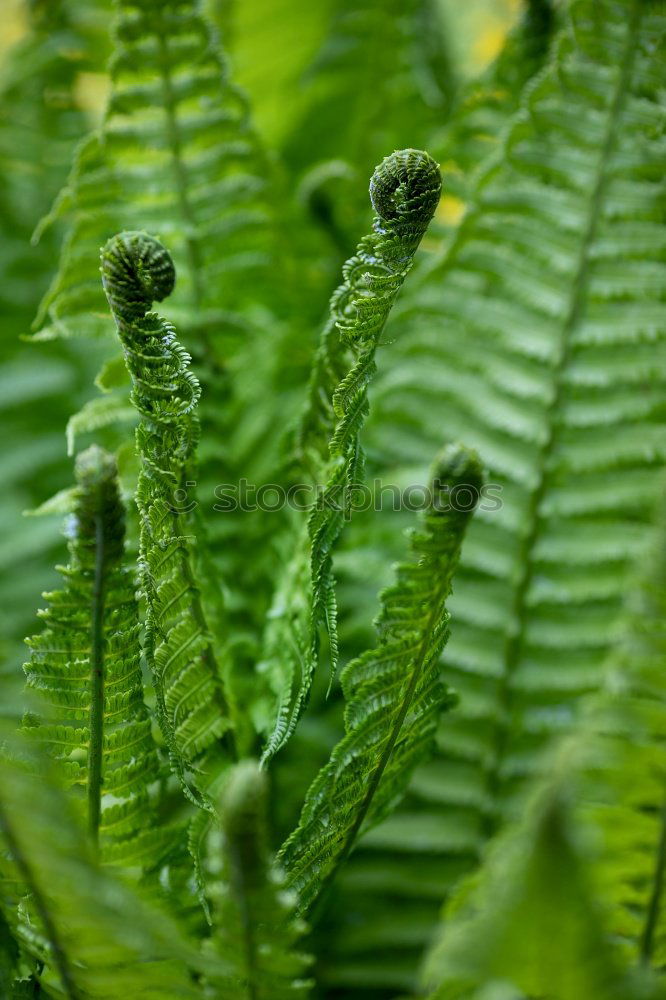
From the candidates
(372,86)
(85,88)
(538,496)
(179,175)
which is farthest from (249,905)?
(85,88)

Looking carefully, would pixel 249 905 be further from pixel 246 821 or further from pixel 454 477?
pixel 454 477

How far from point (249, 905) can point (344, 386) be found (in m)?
0.26

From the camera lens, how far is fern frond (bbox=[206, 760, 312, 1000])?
1.24 ft

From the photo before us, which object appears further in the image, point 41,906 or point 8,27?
point 8,27

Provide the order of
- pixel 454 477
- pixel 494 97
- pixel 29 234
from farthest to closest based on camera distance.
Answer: pixel 29 234 < pixel 494 97 < pixel 454 477

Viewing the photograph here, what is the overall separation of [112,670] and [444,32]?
123 cm

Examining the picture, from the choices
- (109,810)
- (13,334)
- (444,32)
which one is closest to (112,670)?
(109,810)

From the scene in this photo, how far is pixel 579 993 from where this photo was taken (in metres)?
0.37

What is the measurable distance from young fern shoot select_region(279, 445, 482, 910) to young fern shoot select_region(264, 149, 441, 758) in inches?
1.4

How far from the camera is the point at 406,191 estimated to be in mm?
490

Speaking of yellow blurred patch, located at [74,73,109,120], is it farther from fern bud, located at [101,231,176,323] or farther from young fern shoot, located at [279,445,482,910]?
young fern shoot, located at [279,445,482,910]

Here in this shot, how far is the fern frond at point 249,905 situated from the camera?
0.38 meters

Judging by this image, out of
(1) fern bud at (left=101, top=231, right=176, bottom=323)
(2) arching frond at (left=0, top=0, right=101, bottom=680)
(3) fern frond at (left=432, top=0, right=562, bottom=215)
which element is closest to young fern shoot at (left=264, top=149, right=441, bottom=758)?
(1) fern bud at (left=101, top=231, right=176, bottom=323)

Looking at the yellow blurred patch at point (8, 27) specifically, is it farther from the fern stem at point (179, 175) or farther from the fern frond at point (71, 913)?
the fern frond at point (71, 913)
